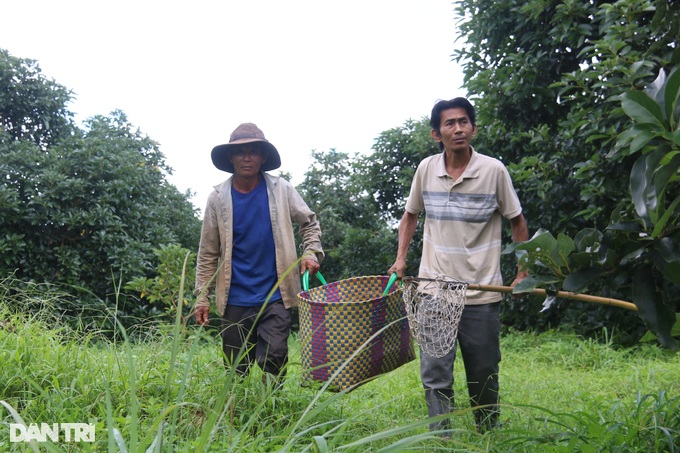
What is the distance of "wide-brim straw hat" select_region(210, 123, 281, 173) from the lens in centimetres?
407

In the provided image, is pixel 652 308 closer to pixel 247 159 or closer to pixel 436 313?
pixel 436 313

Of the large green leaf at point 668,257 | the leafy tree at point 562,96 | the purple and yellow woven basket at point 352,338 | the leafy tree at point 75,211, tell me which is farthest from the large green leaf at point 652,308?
the leafy tree at point 75,211

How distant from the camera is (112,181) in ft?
28.5

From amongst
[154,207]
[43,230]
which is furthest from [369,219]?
[43,230]

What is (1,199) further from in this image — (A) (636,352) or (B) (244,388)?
(A) (636,352)

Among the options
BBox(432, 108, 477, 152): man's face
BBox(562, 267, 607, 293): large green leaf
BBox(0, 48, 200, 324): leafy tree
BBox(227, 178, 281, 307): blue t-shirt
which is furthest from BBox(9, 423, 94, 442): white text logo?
BBox(0, 48, 200, 324): leafy tree

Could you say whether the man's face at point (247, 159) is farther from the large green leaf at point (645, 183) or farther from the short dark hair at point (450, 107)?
the large green leaf at point (645, 183)

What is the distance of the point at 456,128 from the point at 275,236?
122cm

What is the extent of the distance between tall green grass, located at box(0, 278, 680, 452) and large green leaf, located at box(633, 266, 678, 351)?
1.74 feet

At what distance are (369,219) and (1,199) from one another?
206 inches

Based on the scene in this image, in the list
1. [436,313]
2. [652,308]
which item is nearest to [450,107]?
[436,313]

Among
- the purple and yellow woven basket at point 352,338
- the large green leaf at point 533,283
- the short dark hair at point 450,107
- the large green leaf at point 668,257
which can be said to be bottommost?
the purple and yellow woven basket at point 352,338

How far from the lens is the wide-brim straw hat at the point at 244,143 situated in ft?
13.4

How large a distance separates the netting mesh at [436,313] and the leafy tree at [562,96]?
2.42 m
